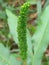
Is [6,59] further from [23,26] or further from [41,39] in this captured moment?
[23,26]

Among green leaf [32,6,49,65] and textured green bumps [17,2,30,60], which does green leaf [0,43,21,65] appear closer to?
green leaf [32,6,49,65]

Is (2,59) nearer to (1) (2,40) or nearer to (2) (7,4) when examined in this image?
(1) (2,40)

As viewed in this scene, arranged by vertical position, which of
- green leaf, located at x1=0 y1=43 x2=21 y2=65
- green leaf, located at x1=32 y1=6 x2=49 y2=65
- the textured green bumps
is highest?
the textured green bumps

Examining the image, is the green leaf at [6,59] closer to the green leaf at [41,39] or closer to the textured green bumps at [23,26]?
the green leaf at [41,39]

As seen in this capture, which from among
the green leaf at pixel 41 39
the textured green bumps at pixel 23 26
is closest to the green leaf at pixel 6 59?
the green leaf at pixel 41 39

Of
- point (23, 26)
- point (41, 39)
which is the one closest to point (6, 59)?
point (41, 39)

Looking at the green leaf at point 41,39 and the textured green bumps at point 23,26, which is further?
the green leaf at point 41,39

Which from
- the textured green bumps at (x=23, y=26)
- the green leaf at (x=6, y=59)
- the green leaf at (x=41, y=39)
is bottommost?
the green leaf at (x=6, y=59)

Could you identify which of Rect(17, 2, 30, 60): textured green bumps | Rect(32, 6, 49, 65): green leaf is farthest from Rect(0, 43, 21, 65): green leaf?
Rect(17, 2, 30, 60): textured green bumps
